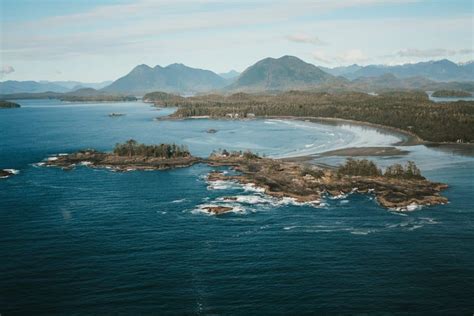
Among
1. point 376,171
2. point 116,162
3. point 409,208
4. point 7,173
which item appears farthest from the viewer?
point 116,162

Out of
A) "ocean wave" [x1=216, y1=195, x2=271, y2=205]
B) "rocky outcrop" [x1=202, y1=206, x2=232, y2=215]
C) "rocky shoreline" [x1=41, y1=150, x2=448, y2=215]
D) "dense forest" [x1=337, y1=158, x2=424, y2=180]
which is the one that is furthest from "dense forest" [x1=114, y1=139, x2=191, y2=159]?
"rocky outcrop" [x1=202, y1=206, x2=232, y2=215]

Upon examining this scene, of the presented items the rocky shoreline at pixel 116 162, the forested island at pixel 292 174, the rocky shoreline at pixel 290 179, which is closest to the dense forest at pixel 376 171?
the forested island at pixel 292 174

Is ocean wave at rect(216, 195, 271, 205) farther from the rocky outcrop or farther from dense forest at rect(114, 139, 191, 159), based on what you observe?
dense forest at rect(114, 139, 191, 159)

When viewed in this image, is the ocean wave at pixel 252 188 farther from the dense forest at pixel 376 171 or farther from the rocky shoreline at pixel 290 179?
the dense forest at pixel 376 171

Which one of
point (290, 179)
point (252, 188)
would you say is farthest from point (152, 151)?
point (290, 179)

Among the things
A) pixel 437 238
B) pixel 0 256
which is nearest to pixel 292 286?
pixel 437 238

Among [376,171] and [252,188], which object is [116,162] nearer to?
[252,188]

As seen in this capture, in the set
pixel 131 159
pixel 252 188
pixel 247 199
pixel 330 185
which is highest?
pixel 131 159

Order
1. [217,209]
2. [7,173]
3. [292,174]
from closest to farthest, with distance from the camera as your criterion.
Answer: [217,209], [292,174], [7,173]
